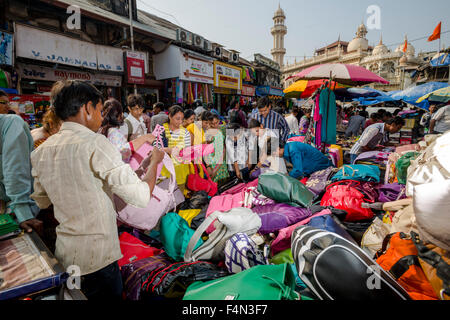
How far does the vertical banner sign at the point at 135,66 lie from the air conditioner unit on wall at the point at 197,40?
9.63 feet

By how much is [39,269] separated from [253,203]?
2.09 m

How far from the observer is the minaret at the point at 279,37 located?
166 feet

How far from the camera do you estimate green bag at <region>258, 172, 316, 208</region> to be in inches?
101

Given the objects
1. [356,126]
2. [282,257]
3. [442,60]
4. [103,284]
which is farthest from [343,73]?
[442,60]

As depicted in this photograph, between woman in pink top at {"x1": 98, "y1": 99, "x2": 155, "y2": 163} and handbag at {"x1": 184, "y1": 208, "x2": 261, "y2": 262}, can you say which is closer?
handbag at {"x1": 184, "y1": 208, "x2": 261, "y2": 262}

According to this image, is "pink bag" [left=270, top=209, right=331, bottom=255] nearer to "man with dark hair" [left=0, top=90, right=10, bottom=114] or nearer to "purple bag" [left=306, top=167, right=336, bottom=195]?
"purple bag" [left=306, top=167, right=336, bottom=195]

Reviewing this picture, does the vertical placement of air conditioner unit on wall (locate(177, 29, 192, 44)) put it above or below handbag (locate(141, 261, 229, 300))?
above

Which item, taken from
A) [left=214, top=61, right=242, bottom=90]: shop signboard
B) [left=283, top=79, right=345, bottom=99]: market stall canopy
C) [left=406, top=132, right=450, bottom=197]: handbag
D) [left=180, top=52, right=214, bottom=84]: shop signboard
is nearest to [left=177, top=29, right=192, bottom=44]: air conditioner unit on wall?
[left=180, top=52, right=214, bottom=84]: shop signboard

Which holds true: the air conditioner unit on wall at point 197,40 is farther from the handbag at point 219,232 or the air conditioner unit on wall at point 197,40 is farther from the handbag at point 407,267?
the handbag at point 407,267

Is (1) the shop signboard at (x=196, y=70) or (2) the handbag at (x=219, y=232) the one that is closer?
(2) the handbag at (x=219, y=232)

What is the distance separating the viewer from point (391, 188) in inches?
104

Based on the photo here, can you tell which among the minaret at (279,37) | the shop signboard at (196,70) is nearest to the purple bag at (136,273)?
the shop signboard at (196,70)

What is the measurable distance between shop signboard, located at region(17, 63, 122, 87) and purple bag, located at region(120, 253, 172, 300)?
18.3ft
